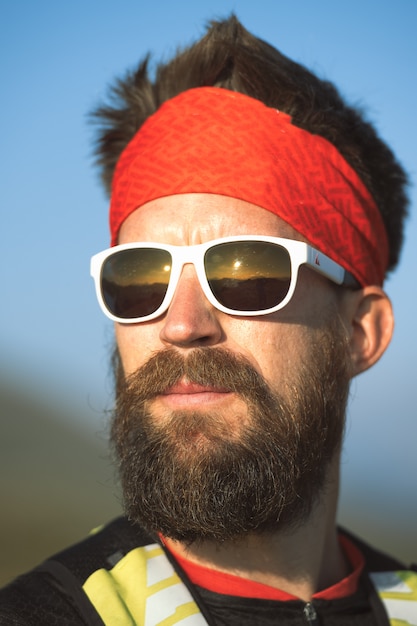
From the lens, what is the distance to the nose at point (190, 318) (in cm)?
306

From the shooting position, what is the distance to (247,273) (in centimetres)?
319

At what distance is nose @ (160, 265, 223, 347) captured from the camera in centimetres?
306

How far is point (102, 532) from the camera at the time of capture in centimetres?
324

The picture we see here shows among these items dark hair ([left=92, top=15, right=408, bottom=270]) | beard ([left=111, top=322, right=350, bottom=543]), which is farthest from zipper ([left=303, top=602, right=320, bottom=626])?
dark hair ([left=92, top=15, right=408, bottom=270])

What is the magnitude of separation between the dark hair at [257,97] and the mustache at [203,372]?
1.23m

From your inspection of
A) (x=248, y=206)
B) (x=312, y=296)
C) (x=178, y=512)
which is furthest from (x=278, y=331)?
(x=178, y=512)

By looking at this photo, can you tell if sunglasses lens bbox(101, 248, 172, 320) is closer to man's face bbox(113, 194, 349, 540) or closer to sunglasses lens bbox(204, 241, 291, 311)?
man's face bbox(113, 194, 349, 540)

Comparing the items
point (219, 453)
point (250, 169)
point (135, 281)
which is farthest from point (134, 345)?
point (250, 169)

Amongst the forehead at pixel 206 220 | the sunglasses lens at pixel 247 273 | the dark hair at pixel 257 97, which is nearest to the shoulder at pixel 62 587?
the sunglasses lens at pixel 247 273

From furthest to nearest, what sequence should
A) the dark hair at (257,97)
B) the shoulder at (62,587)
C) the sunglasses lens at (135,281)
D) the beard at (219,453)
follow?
the dark hair at (257,97), the sunglasses lens at (135,281), the beard at (219,453), the shoulder at (62,587)

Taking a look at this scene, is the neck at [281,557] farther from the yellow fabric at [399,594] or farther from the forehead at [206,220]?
the forehead at [206,220]

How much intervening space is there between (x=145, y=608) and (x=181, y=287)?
118 cm

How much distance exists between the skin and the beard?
4cm

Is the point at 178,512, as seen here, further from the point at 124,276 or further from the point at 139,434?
the point at 124,276
